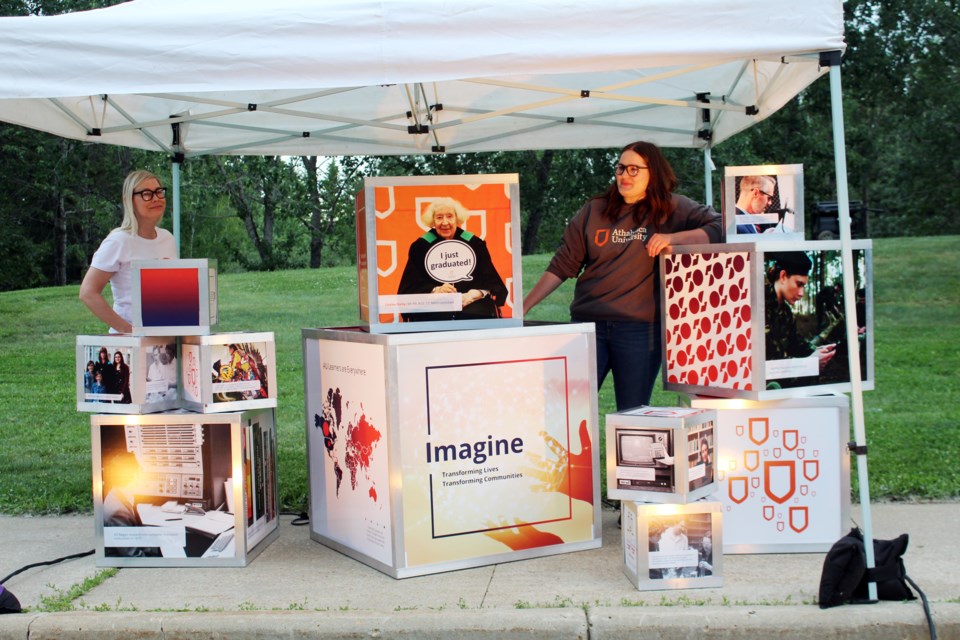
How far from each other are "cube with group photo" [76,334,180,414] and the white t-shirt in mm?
542

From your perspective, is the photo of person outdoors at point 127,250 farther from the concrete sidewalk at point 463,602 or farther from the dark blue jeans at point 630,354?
the dark blue jeans at point 630,354

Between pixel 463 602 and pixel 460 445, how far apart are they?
0.76 meters

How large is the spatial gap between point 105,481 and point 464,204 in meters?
2.17

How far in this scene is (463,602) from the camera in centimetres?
398

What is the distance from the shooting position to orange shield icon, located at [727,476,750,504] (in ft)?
14.9

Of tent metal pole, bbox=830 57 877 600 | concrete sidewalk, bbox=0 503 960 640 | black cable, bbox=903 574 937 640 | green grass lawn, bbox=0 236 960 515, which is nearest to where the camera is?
black cable, bbox=903 574 937 640

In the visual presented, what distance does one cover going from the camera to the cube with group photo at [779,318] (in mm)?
4367

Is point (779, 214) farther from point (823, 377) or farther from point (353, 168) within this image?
point (353, 168)

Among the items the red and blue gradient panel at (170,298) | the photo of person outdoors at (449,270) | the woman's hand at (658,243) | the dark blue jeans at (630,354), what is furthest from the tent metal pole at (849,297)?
the red and blue gradient panel at (170,298)

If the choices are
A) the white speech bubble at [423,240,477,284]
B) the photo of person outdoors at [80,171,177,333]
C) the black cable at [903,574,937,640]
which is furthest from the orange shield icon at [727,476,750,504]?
the photo of person outdoors at [80,171,177,333]

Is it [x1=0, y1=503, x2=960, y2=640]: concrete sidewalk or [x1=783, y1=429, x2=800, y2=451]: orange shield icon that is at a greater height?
[x1=783, y1=429, x2=800, y2=451]: orange shield icon

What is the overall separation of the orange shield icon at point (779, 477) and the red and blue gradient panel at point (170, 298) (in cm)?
280

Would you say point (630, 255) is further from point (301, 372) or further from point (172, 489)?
point (301, 372)

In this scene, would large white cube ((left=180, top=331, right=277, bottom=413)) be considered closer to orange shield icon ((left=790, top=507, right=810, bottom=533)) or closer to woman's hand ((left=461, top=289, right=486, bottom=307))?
woman's hand ((left=461, top=289, right=486, bottom=307))
